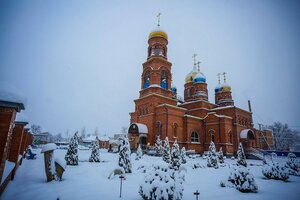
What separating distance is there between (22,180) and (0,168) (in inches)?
152

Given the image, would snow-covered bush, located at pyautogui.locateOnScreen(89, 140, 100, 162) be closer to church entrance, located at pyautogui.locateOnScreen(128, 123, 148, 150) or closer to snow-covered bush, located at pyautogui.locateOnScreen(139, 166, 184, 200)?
church entrance, located at pyautogui.locateOnScreen(128, 123, 148, 150)

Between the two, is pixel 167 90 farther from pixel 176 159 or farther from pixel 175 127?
pixel 176 159

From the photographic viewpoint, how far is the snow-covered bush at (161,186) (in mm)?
5574

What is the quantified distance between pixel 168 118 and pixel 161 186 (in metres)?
20.2

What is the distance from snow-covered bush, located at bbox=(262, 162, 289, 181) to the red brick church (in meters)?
14.9

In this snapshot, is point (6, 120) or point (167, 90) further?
point (167, 90)

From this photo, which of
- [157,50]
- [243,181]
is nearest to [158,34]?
[157,50]

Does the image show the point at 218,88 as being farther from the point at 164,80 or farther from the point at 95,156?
the point at 95,156

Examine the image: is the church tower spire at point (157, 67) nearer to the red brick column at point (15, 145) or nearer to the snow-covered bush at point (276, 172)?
the snow-covered bush at point (276, 172)

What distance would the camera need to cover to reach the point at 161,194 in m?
5.52

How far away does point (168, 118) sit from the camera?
25750 mm

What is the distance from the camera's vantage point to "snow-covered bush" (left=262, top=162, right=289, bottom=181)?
10766mm

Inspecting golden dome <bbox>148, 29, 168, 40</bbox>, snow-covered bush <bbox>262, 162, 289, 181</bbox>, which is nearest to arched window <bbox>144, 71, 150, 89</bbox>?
golden dome <bbox>148, 29, 168, 40</bbox>

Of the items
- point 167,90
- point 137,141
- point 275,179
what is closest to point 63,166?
point 275,179
